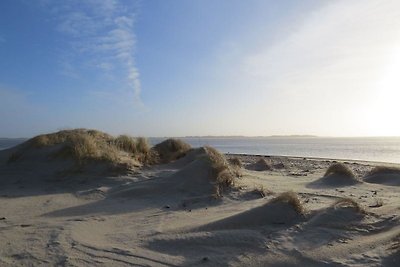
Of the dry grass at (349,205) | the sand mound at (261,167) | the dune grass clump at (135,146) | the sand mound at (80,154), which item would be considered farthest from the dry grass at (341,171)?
the sand mound at (80,154)

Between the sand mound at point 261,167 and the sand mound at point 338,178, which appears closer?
the sand mound at point 338,178

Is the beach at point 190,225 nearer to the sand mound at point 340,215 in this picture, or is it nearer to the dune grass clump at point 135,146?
the sand mound at point 340,215

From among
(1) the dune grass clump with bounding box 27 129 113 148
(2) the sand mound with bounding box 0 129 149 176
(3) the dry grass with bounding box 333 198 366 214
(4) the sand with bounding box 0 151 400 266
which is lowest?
(4) the sand with bounding box 0 151 400 266

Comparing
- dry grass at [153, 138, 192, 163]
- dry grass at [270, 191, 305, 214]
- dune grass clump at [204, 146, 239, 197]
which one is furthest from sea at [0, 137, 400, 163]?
dry grass at [270, 191, 305, 214]

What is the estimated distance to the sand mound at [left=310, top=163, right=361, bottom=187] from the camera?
457 inches

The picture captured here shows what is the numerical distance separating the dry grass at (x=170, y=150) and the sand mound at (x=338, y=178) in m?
4.87

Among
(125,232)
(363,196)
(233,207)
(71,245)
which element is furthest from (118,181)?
(363,196)

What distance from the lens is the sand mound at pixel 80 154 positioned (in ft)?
37.5

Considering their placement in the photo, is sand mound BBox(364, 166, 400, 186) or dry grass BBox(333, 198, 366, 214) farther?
sand mound BBox(364, 166, 400, 186)

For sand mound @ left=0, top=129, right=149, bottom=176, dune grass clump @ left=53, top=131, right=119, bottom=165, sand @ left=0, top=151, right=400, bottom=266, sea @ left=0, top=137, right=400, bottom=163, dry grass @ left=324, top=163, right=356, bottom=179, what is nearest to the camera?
sand @ left=0, top=151, right=400, bottom=266

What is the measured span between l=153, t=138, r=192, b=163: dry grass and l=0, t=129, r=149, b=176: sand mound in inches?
29.5

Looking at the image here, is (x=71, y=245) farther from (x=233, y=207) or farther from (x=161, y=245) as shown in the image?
(x=233, y=207)

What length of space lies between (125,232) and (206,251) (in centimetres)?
152

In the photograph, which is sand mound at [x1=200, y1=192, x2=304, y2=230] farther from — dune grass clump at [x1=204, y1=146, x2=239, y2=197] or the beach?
dune grass clump at [x1=204, y1=146, x2=239, y2=197]
